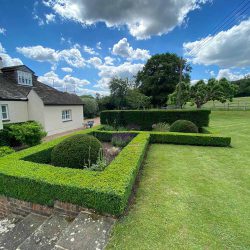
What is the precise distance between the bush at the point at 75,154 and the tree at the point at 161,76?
29516mm

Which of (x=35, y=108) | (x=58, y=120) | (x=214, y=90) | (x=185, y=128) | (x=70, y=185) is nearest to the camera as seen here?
(x=70, y=185)

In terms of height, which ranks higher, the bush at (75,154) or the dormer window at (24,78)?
the dormer window at (24,78)

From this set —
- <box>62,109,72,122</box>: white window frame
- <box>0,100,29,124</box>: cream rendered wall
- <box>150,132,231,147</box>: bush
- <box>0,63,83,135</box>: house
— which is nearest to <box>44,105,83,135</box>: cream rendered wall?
<box>0,63,83,135</box>: house

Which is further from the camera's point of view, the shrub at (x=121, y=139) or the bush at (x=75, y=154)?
the shrub at (x=121, y=139)

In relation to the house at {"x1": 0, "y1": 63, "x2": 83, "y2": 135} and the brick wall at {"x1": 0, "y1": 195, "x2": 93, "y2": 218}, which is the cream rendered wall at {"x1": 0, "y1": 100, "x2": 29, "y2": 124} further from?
the brick wall at {"x1": 0, "y1": 195, "x2": 93, "y2": 218}

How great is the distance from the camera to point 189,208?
3203 millimetres

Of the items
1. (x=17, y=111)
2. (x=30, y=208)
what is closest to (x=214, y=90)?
(x=17, y=111)

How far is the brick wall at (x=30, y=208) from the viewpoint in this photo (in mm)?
2936

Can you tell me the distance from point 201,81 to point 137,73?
1740cm

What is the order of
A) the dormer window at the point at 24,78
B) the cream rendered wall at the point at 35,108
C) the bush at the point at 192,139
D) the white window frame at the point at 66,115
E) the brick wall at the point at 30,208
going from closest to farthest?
the brick wall at the point at 30,208 < the bush at the point at 192,139 < the cream rendered wall at the point at 35,108 < the dormer window at the point at 24,78 < the white window frame at the point at 66,115

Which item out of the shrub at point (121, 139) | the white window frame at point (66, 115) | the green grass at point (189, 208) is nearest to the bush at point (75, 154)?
the green grass at point (189, 208)

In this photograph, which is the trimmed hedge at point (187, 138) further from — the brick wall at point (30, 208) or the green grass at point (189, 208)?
the brick wall at point (30, 208)

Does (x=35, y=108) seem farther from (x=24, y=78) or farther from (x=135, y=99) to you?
(x=135, y=99)

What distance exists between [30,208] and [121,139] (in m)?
5.08
